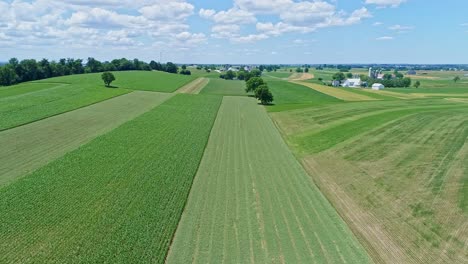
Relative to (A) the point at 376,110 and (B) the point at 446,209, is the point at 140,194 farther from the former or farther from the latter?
(A) the point at 376,110

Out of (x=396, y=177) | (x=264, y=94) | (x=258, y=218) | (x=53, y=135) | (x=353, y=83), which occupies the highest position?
(x=264, y=94)

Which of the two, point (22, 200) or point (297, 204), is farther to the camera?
point (297, 204)

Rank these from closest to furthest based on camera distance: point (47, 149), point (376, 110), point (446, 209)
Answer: point (446, 209), point (47, 149), point (376, 110)

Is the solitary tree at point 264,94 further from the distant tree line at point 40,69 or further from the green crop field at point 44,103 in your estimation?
the distant tree line at point 40,69

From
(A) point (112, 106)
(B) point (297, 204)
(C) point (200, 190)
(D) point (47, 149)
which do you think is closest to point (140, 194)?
(C) point (200, 190)

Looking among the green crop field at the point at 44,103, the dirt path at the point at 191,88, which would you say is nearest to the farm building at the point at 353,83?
the dirt path at the point at 191,88

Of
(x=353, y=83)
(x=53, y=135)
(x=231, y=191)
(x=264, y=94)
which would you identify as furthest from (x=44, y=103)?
(x=353, y=83)

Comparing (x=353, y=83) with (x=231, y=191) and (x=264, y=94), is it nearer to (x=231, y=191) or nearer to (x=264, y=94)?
(x=264, y=94)
